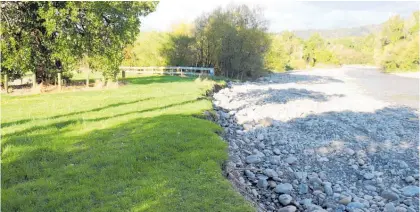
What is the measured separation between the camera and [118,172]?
664cm

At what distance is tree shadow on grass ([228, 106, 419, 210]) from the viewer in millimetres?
9050

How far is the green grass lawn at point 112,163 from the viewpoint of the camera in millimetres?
5441

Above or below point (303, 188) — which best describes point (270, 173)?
above

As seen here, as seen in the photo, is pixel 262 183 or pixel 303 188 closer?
pixel 262 183

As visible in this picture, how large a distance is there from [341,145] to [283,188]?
5089mm

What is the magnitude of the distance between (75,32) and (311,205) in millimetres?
16995

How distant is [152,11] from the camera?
2170 centimetres

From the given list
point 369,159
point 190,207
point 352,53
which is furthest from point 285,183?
point 352,53

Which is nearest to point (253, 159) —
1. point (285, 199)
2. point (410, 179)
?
point (285, 199)

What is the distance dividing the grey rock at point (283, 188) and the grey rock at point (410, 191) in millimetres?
3102

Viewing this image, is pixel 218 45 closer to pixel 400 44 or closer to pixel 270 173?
pixel 270 173

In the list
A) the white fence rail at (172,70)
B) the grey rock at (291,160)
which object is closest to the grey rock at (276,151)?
the grey rock at (291,160)

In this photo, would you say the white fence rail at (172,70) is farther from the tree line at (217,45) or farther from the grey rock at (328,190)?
the grey rock at (328,190)

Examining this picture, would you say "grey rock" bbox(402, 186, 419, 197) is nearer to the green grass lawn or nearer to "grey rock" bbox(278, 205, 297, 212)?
"grey rock" bbox(278, 205, 297, 212)
